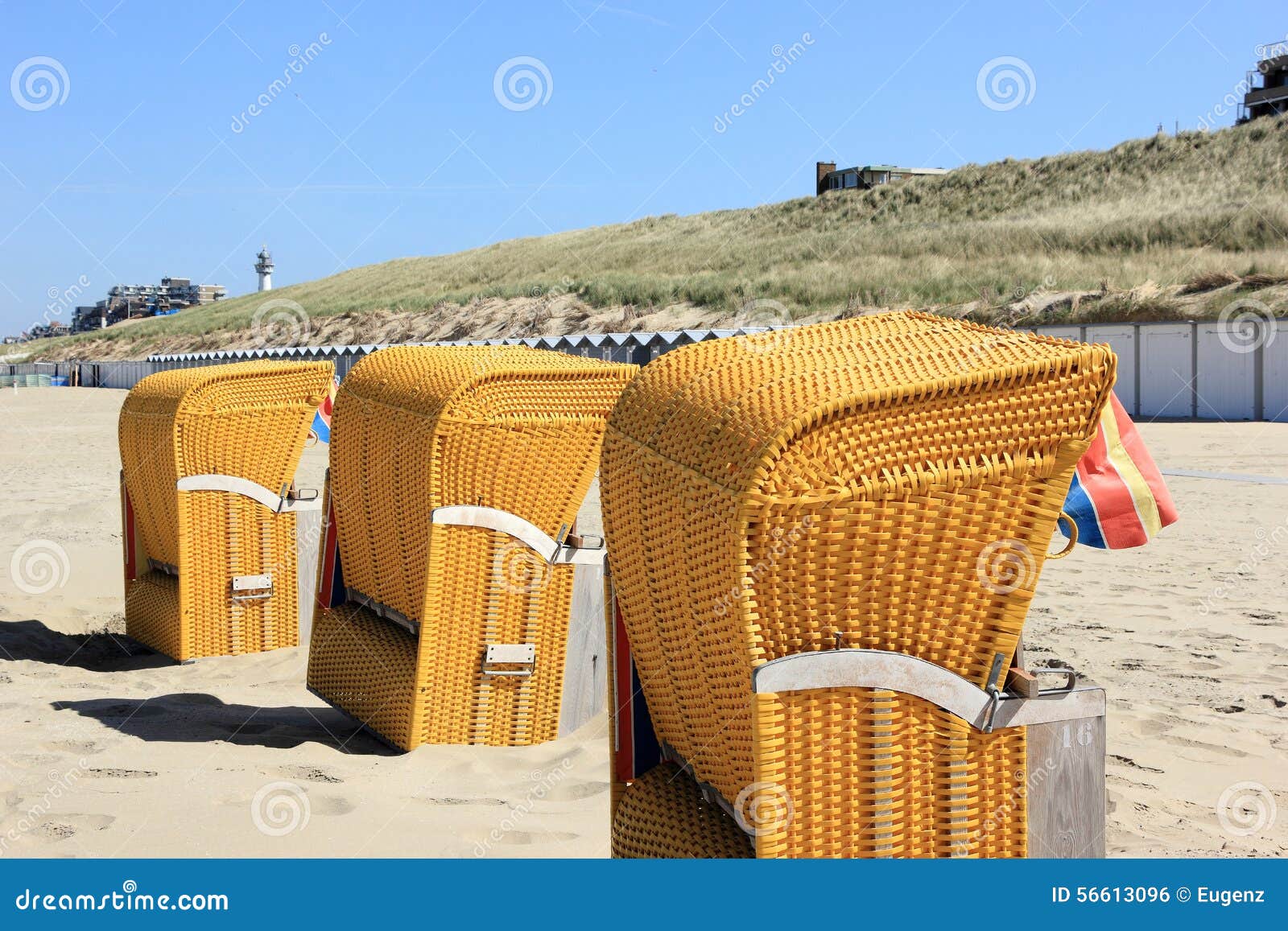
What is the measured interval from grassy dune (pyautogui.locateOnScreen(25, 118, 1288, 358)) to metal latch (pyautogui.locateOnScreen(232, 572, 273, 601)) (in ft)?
82.4

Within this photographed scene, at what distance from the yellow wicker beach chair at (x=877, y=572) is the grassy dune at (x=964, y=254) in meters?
27.0

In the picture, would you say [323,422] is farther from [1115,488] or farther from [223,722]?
[1115,488]

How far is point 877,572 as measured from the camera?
7.62ft

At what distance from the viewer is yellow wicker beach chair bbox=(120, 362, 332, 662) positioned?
637cm

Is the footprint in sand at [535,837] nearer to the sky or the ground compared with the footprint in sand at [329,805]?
nearer to the ground

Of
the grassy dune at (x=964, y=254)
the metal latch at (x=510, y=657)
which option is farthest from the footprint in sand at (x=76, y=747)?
the grassy dune at (x=964, y=254)

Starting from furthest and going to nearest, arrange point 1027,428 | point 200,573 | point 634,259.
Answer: point 634,259, point 200,573, point 1027,428

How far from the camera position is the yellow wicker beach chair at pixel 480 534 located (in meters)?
4.65

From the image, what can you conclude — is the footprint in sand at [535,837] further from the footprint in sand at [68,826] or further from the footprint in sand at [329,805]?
the footprint in sand at [68,826]

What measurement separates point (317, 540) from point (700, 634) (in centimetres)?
456

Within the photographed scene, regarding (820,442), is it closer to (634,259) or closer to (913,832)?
(913,832)

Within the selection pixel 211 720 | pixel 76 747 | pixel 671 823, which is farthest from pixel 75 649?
pixel 671 823
